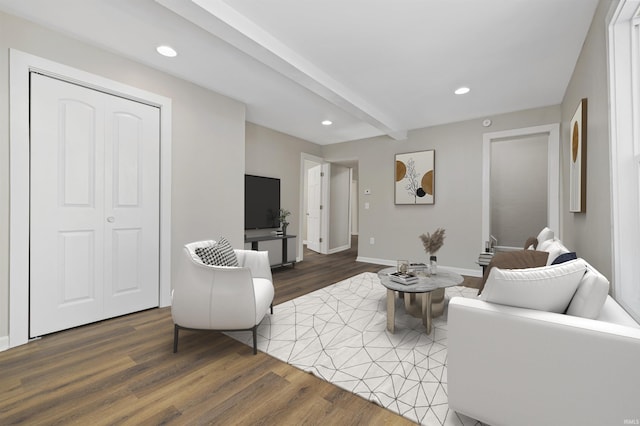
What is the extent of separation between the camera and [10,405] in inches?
58.2

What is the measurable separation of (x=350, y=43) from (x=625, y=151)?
2014 mm

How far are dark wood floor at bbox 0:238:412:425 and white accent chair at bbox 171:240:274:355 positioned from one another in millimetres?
210

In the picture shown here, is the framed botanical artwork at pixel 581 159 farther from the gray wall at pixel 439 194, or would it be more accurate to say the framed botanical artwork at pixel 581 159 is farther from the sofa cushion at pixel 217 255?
the sofa cushion at pixel 217 255

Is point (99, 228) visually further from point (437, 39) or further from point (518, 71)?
point (518, 71)

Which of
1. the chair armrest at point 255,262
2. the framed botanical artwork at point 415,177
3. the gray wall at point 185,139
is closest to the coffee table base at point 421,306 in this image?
the chair armrest at point 255,262

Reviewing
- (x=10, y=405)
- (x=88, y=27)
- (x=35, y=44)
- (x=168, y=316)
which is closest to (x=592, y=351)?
(x=10, y=405)


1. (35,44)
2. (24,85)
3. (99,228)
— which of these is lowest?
(99,228)

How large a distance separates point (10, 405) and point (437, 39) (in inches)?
147

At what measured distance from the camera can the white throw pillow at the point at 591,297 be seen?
46.4 inches

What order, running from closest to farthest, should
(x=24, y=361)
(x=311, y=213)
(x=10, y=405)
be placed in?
1. (x=10, y=405)
2. (x=24, y=361)
3. (x=311, y=213)

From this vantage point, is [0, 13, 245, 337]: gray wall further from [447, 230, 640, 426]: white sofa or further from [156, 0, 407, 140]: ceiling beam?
[447, 230, 640, 426]: white sofa

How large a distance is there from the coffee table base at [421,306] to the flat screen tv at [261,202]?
2788mm

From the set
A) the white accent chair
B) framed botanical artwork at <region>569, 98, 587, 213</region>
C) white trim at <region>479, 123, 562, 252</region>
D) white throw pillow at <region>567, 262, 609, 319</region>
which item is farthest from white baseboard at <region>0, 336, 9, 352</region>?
white trim at <region>479, 123, 562, 252</region>

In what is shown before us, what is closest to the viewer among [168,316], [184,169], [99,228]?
[99,228]
